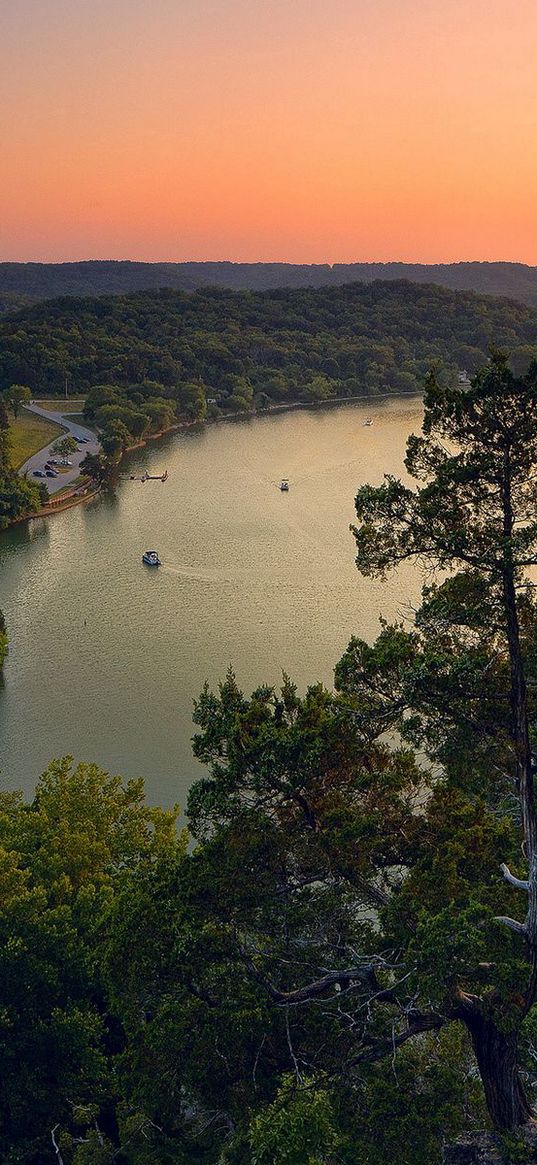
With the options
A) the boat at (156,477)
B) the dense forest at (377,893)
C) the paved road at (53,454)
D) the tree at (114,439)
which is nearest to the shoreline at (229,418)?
the paved road at (53,454)

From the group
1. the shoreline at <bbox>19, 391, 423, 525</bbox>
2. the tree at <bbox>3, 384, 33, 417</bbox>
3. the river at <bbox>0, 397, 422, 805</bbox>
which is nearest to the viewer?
the river at <bbox>0, 397, 422, 805</bbox>

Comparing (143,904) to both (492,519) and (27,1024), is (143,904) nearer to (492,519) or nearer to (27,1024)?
(27,1024)

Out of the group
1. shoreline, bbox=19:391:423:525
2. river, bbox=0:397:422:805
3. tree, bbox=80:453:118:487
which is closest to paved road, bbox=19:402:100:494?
tree, bbox=80:453:118:487

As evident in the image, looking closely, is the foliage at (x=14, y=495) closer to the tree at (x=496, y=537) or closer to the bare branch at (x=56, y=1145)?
the bare branch at (x=56, y=1145)

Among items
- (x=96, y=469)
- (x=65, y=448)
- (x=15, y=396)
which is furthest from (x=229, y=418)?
(x=96, y=469)

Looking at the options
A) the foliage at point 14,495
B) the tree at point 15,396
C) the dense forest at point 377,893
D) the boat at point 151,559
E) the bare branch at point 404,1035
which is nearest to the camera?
the dense forest at point 377,893

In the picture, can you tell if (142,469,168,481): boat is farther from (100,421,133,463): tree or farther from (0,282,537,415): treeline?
(0,282,537,415): treeline

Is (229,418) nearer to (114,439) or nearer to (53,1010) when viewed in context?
(114,439)
